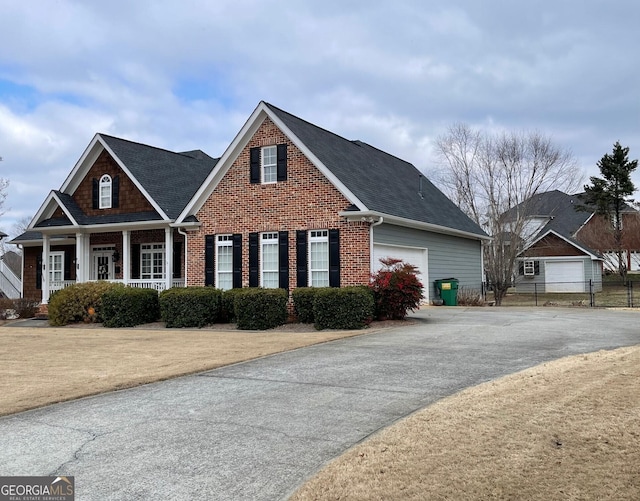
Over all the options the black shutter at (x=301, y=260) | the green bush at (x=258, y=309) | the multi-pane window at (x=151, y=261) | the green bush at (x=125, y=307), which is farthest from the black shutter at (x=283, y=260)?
the multi-pane window at (x=151, y=261)

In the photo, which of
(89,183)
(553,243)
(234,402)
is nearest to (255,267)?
(89,183)

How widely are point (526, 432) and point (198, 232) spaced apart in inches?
669

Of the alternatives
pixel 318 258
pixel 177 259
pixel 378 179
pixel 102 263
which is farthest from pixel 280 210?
pixel 102 263

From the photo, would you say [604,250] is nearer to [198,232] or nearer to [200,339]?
[198,232]

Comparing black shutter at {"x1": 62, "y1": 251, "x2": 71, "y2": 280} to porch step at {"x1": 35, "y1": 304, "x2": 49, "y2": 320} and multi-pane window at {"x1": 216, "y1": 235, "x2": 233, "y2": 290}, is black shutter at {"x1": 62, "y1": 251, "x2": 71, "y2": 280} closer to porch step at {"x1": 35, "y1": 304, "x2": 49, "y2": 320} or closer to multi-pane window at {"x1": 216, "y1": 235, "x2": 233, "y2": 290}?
porch step at {"x1": 35, "y1": 304, "x2": 49, "y2": 320}

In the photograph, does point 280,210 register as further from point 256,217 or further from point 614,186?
point 614,186

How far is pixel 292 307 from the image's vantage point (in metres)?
19.4

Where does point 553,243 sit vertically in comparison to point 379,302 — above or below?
above

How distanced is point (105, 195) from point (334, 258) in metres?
11.6

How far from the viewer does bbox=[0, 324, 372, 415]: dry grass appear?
884cm

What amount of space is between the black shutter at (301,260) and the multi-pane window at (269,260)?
3.00ft

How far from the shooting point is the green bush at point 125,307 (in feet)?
64.8

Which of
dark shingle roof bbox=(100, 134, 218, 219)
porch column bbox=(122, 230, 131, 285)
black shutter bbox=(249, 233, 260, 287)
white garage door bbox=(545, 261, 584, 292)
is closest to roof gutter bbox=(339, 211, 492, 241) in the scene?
black shutter bbox=(249, 233, 260, 287)

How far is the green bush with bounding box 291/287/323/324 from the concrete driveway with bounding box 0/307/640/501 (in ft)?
17.8
